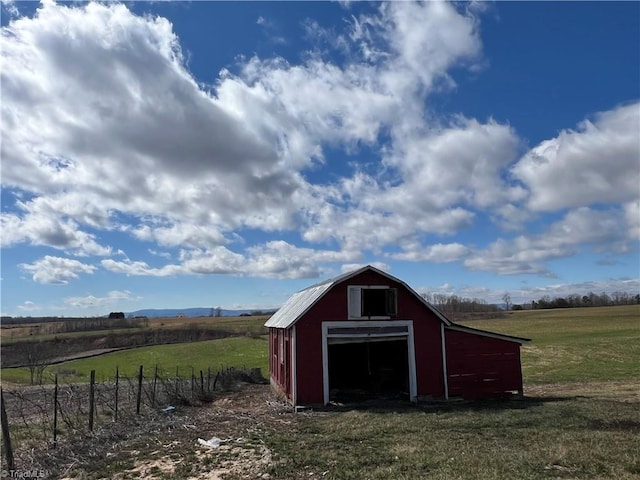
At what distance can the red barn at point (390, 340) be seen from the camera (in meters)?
19.0

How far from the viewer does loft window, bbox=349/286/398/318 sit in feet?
64.7

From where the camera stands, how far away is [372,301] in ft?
74.0

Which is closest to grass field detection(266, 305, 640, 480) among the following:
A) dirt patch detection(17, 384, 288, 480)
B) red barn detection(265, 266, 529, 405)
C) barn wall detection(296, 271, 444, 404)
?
dirt patch detection(17, 384, 288, 480)

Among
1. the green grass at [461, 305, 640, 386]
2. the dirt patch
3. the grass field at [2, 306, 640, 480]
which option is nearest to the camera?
the grass field at [2, 306, 640, 480]

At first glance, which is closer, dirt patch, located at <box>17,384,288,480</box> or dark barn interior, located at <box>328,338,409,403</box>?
dirt patch, located at <box>17,384,288,480</box>

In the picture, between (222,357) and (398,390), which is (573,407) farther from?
(222,357)

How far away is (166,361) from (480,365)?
3613cm

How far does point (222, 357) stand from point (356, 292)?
33.7 m

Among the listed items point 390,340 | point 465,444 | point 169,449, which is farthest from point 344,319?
point 169,449

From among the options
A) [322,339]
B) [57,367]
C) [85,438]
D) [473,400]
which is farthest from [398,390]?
[57,367]

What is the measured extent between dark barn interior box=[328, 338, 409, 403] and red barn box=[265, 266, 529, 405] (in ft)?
3.46

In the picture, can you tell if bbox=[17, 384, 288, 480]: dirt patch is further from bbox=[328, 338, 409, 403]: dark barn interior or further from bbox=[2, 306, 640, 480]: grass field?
bbox=[328, 338, 409, 403]: dark barn interior

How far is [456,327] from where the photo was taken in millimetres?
20859

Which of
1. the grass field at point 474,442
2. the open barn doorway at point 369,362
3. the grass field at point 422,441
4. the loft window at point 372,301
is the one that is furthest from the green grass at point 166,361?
the grass field at point 474,442
